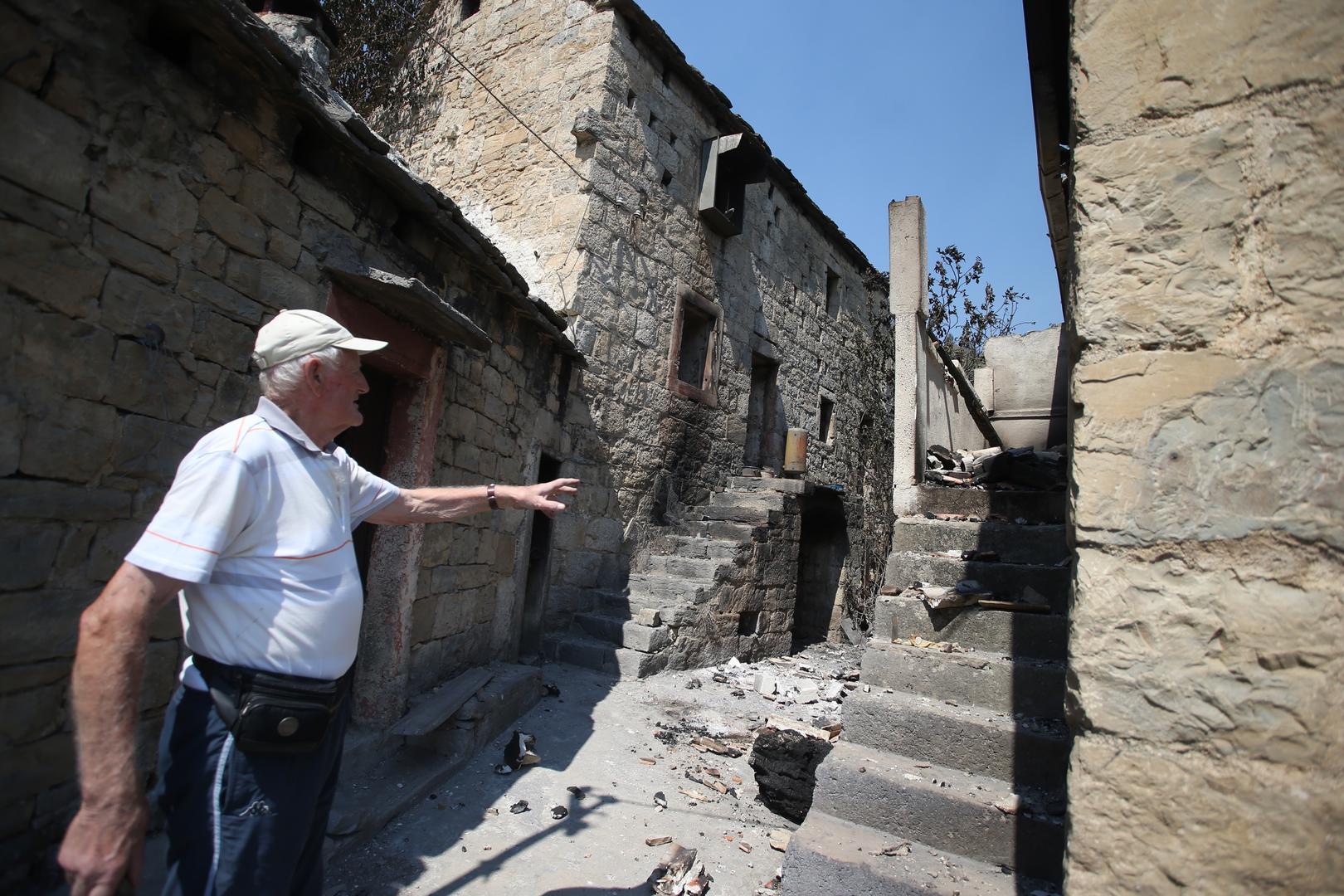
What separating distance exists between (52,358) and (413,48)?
328 inches

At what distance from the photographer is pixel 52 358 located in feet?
6.56

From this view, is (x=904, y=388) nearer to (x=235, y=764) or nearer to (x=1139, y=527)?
(x=1139, y=527)

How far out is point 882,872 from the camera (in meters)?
2.26

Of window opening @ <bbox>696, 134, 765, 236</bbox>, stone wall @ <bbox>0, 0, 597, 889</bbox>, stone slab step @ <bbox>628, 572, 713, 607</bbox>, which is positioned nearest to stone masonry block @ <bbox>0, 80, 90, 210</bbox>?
stone wall @ <bbox>0, 0, 597, 889</bbox>

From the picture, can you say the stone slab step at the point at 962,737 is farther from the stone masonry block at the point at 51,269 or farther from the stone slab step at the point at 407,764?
the stone masonry block at the point at 51,269

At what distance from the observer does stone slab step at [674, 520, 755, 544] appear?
758cm

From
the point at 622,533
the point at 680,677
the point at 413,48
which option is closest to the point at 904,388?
the point at 680,677

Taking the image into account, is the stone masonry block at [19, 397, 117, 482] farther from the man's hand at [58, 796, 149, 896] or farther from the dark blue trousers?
the man's hand at [58, 796, 149, 896]

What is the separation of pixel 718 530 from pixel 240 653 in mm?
6667

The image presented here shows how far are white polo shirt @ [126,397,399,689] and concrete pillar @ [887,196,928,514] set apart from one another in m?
3.14

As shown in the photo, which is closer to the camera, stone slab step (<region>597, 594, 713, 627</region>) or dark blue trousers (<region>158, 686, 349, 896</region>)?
dark blue trousers (<region>158, 686, 349, 896</region>)

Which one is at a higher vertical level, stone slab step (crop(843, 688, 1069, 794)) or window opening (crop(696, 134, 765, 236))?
window opening (crop(696, 134, 765, 236))

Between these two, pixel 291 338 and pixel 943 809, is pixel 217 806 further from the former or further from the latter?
pixel 943 809

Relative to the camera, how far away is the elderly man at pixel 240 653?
3.82 feet
